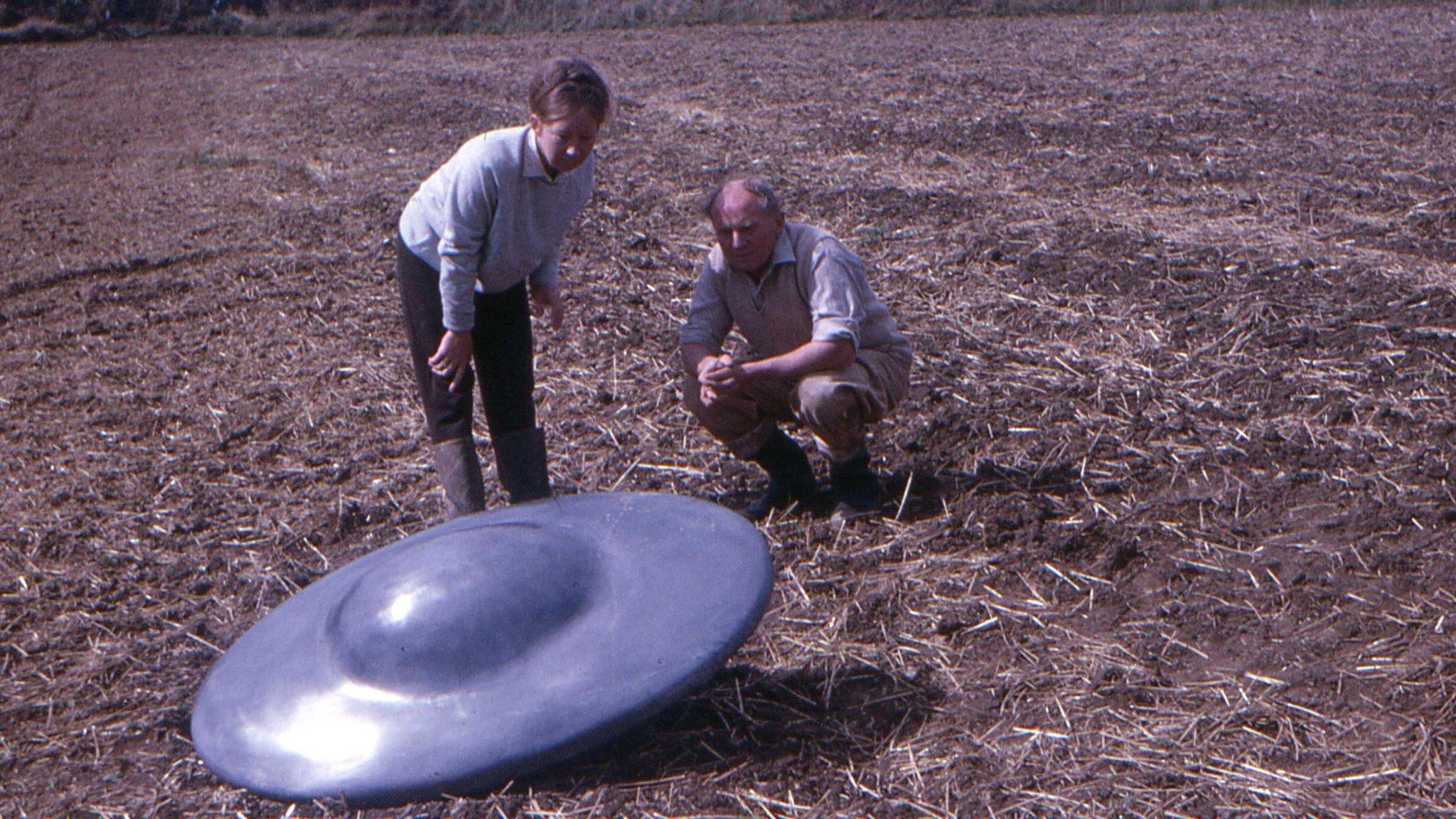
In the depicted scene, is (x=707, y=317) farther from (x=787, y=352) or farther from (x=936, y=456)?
(x=936, y=456)

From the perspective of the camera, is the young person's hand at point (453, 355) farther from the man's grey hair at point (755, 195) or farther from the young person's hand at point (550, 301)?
the man's grey hair at point (755, 195)

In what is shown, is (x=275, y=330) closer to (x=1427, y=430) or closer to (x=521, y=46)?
(x=1427, y=430)

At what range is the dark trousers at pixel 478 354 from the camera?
4.03 m

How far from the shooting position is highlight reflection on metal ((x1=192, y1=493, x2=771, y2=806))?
110 inches

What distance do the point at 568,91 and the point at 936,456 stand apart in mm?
1909

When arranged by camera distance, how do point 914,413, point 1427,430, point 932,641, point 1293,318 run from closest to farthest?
1. point 932,641
2. point 1427,430
3. point 914,413
4. point 1293,318

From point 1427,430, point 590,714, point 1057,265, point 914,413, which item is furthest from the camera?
point 1057,265

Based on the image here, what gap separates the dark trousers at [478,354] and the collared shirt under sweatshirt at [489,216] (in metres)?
0.08

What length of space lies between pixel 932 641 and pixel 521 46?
1714 cm

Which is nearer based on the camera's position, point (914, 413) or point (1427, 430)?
point (1427, 430)

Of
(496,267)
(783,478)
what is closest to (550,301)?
(496,267)

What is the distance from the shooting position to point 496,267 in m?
3.88

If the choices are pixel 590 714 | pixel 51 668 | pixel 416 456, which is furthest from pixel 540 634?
pixel 416 456

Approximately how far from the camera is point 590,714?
280 centimetres
